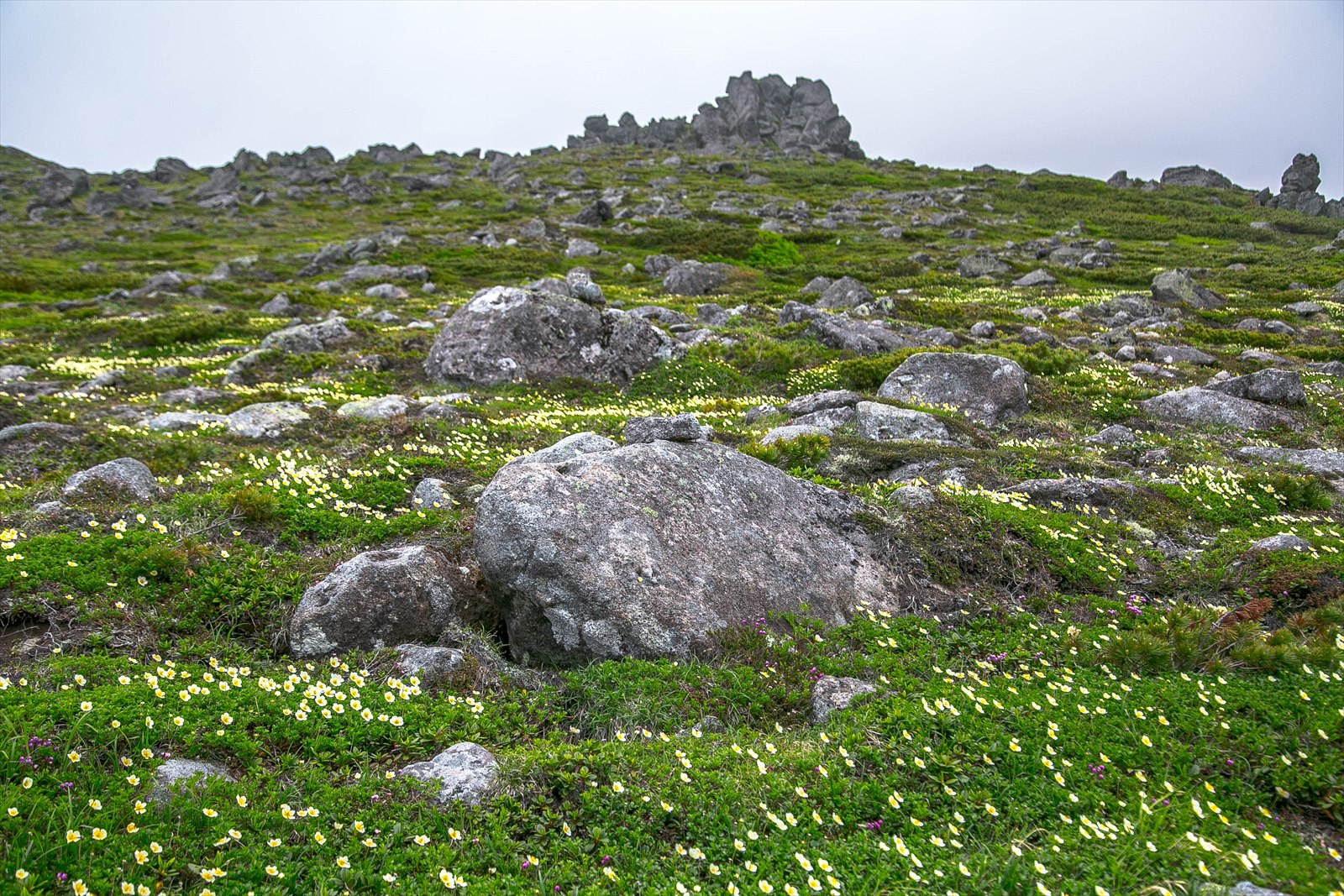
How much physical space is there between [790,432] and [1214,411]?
13.0 m

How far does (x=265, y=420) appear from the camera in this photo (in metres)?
16.2

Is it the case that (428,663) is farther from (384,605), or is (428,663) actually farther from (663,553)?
(663,553)

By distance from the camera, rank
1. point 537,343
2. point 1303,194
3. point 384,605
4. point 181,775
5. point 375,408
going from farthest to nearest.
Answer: point 1303,194, point 537,343, point 375,408, point 384,605, point 181,775

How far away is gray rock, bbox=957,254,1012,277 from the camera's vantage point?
53.2 metres

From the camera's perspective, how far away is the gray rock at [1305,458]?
1500cm

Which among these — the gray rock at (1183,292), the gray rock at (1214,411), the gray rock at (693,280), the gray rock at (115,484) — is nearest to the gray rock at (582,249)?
the gray rock at (693,280)

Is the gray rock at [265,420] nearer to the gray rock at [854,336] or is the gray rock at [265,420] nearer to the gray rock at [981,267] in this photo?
the gray rock at [854,336]

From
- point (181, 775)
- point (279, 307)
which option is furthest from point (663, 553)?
point (279, 307)

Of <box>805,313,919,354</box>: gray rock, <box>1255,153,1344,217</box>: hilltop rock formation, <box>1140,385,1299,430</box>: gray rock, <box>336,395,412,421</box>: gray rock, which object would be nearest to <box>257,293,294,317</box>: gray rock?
<box>336,395,412,421</box>: gray rock

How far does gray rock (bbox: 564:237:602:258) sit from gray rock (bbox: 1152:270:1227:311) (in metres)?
41.4

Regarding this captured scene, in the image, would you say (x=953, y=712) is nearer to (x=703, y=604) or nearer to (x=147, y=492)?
(x=703, y=604)

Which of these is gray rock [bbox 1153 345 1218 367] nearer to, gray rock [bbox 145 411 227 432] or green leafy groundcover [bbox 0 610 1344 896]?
green leafy groundcover [bbox 0 610 1344 896]

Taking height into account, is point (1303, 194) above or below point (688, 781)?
above

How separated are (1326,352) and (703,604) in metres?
33.0
